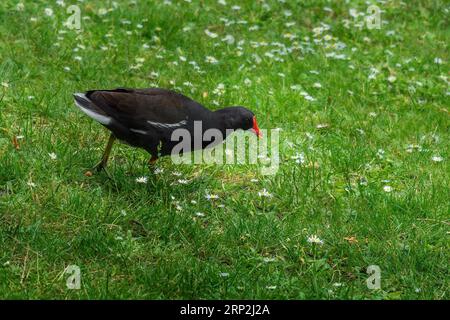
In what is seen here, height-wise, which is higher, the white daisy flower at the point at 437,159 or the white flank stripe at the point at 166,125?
the white flank stripe at the point at 166,125

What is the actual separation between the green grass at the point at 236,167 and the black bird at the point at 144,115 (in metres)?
0.28

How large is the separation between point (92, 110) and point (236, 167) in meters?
1.46

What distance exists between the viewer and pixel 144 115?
6.60 meters

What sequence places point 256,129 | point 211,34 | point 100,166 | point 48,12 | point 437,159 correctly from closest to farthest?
point 100,166, point 256,129, point 437,159, point 48,12, point 211,34

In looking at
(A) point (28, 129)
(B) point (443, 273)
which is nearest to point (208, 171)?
(A) point (28, 129)

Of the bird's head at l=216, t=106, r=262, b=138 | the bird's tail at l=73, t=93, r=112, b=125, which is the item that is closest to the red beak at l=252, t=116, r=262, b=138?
the bird's head at l=216, t=106, r=262, b=138

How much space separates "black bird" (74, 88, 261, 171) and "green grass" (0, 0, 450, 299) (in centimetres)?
28

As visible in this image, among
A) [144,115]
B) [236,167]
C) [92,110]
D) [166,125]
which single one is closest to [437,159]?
[236,167]

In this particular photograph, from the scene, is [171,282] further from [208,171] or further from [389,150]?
[389,150]

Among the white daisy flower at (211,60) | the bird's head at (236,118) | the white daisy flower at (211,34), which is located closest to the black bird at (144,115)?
the bird's head at (236,118)

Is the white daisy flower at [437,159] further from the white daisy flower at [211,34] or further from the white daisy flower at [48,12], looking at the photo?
the white daisy flower at [48,12]

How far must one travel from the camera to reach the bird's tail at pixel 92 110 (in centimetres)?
656

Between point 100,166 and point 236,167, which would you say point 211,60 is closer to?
point 236,167

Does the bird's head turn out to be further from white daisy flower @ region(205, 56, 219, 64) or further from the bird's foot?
white daisy flower @ region(205, 56, 219, 64)
